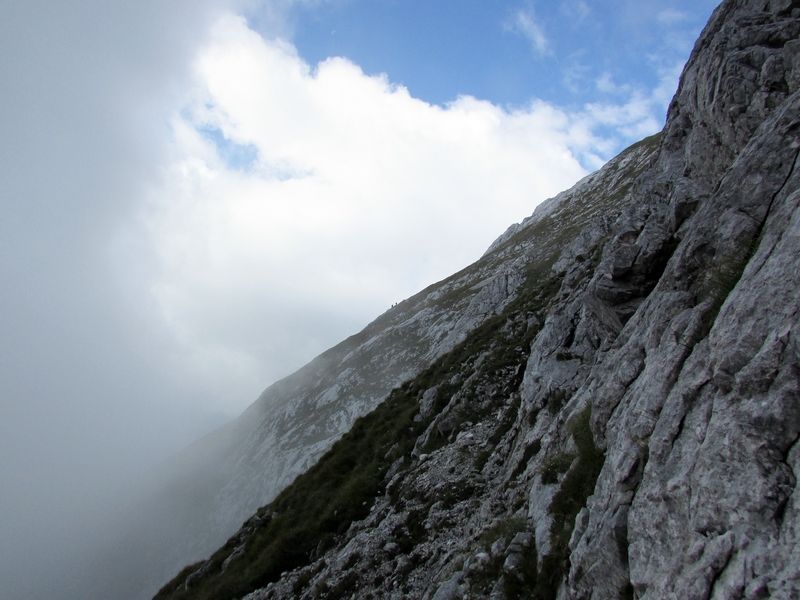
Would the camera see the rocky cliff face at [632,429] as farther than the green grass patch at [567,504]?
No

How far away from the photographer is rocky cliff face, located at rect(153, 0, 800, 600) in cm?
795

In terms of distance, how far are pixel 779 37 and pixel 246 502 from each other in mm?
81797

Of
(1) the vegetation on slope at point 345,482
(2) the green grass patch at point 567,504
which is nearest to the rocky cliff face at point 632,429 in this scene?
(2) the green grass patch at point 567,504

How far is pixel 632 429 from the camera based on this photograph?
11.3 meters

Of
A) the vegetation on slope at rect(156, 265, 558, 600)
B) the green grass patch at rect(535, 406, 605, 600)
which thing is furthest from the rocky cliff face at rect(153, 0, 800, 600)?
the vegetation on slope at rect(156, 265, 558, 600)

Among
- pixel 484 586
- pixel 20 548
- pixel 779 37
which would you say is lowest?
pixel 484 586

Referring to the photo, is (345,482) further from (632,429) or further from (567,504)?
(632,429)

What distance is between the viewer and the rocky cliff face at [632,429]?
7.95 metres

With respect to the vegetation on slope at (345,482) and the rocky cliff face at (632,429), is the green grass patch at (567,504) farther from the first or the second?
the vegetation on slope at (345,482)

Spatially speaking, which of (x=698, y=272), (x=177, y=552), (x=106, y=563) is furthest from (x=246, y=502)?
(x=698, y=272)

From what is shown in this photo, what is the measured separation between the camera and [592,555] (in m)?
10.1

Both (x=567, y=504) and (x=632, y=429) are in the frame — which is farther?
(x=567, y=504)

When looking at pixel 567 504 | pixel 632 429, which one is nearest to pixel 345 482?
pixel 567 504

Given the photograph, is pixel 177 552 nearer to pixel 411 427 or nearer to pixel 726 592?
pixel 411 427
